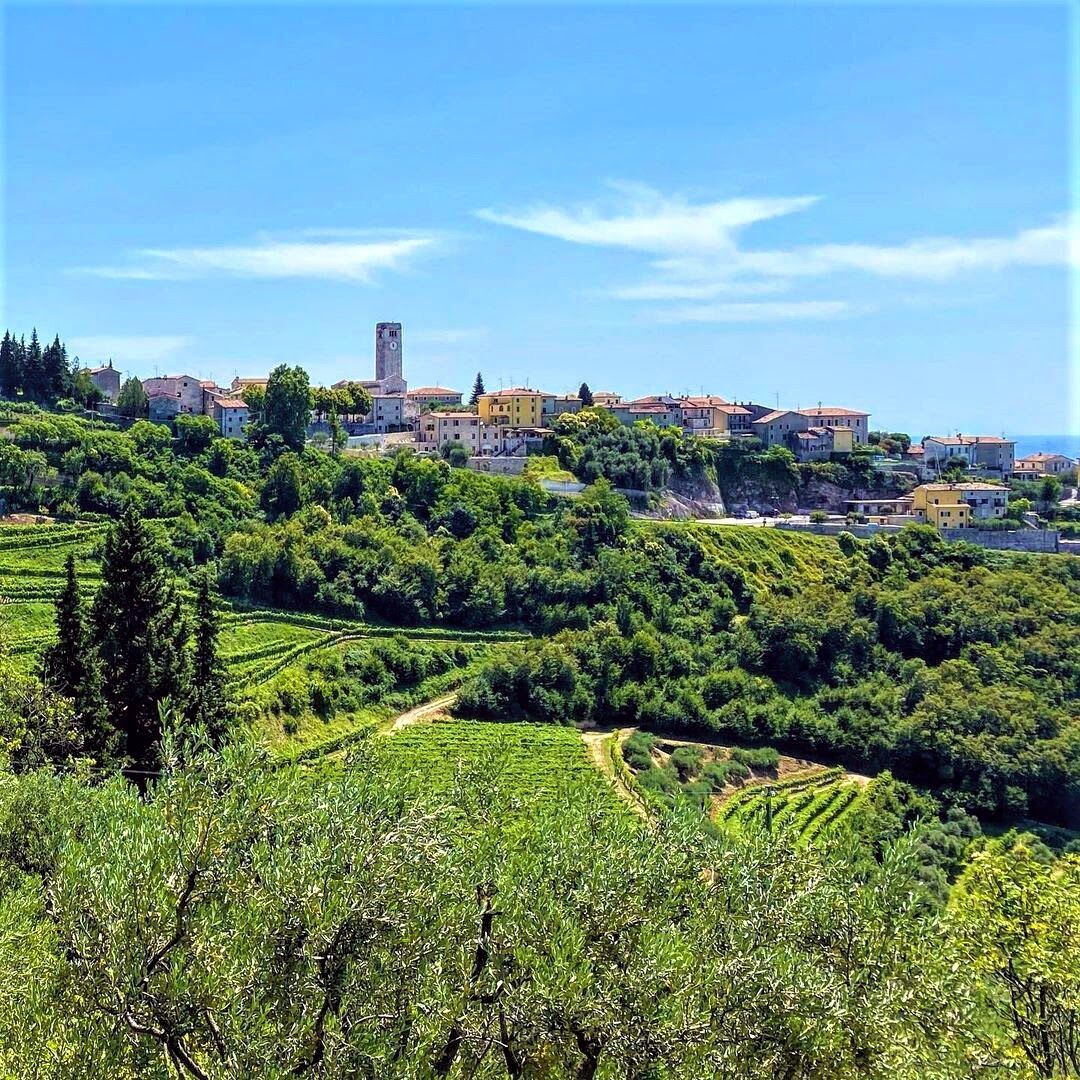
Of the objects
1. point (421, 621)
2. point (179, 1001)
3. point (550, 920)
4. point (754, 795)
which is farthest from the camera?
point (421, 621)

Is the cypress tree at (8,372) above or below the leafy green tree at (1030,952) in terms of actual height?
above

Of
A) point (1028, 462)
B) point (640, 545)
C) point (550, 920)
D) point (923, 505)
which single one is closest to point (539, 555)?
point (640, 545)

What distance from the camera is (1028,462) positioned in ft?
305

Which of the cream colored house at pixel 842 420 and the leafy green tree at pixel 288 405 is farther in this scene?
the cream colored house at pixel 842 420

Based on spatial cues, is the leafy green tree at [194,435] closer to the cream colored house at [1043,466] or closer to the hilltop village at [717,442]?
the hilltop village at [717,442]

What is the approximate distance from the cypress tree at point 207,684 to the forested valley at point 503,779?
0.51 ft

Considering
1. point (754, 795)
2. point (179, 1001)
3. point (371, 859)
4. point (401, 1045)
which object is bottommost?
point (754, 795)

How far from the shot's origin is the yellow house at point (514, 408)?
262 ft

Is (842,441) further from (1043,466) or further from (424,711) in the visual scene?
(424,711)

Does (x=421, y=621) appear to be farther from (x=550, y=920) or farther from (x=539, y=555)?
(x=550, y=920)

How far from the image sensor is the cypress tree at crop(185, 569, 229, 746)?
87.7 ft

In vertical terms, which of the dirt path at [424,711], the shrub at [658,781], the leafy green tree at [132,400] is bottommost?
the shrub at [658,781]

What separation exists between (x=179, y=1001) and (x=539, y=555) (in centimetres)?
4436

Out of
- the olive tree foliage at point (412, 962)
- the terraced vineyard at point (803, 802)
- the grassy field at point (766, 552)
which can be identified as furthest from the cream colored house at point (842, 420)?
the olive tree foliage at point (412, 962)
